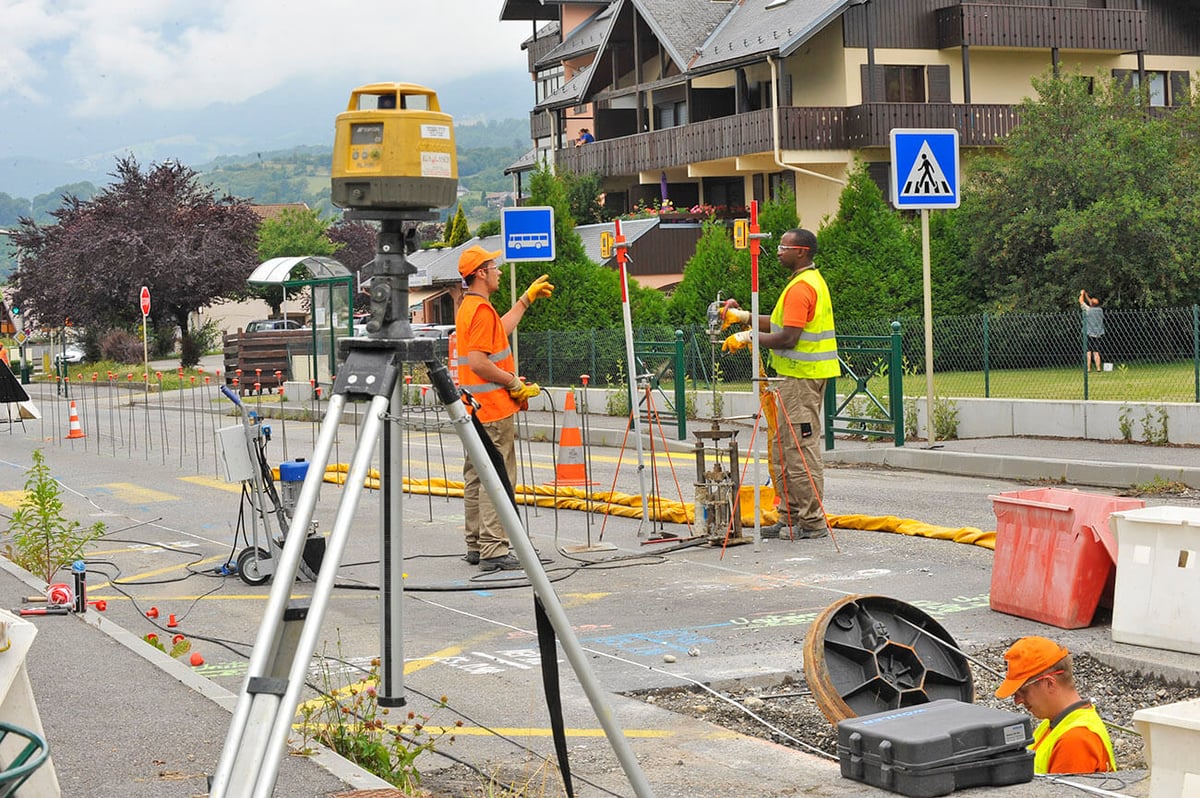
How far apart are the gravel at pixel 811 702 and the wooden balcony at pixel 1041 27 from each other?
36.4 metres

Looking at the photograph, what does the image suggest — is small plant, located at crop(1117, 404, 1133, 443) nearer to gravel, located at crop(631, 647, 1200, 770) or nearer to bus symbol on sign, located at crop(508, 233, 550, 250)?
bus symbol on sign, located at crop(508, 233, 550, 250)

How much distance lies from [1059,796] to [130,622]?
637 cm

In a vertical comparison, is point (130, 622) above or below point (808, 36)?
below

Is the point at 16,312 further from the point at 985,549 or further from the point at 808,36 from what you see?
the point at 985,549

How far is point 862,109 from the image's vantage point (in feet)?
134

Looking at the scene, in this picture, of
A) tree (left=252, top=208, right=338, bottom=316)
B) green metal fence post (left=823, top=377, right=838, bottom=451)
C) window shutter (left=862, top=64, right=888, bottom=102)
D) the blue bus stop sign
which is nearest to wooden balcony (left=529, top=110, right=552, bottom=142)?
window shutter (left=862, top=64, right=888, bottom=102)

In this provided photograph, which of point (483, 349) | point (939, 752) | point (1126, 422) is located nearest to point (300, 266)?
point (1126, 422)

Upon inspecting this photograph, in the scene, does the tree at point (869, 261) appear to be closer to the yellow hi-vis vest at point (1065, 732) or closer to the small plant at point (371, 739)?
the yellow hi-vis vest at point (1065, 732)

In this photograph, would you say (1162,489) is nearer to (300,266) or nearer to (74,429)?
(74,429)

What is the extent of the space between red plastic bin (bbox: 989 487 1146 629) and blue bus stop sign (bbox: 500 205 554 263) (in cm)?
1219

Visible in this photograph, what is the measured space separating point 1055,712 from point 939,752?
1.04 meters

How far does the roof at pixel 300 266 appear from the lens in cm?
3488

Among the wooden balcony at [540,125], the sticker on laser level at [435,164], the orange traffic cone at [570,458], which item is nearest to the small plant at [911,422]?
the orange traffic cone at [570,458]

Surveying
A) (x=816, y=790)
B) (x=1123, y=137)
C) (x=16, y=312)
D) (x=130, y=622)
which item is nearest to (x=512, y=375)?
(x=130, y=622)
